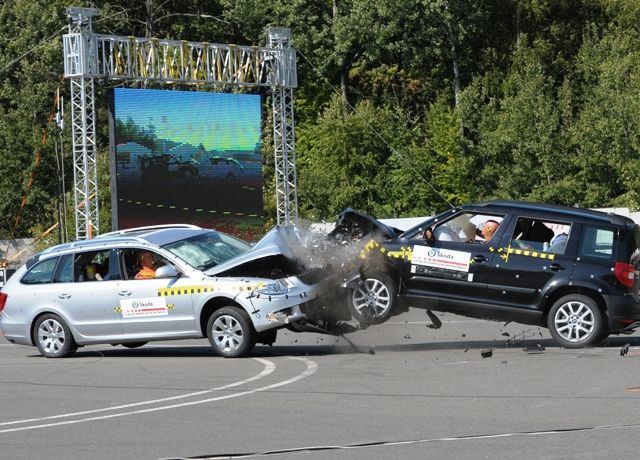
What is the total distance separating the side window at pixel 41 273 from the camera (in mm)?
16797

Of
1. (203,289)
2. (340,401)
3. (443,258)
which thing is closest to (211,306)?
(203,289)

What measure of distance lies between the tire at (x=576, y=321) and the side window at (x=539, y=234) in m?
0.66

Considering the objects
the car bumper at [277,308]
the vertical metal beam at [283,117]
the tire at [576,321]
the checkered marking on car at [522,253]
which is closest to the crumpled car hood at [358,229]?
the car bumper at [277,308]

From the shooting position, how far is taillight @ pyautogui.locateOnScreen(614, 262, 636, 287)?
14625 millimetres

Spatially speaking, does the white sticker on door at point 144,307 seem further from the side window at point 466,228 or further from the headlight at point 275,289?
the side window at point 466,228

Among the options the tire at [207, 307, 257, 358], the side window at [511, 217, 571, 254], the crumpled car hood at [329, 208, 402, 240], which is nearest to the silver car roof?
the tire at [207, 307, 257, 358]

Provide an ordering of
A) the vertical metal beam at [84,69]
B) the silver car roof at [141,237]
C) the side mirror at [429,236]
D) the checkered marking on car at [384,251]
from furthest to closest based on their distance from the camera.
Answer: the vertical metal beam at [84,69], the silver car roof at [141,237], the checkered marking on car at [384,251], the side mirror at [429,236]

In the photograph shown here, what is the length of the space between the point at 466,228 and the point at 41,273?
5.90m

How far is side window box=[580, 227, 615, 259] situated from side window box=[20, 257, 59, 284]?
7.09 metres

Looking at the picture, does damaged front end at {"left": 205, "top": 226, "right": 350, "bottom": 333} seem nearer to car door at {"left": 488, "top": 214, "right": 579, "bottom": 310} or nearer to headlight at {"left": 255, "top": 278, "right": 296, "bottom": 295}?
headlight at {"left": 255, "top": 278, "right": 296, "bottom": 295}

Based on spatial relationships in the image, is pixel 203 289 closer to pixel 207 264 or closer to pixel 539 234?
pixel 207 264

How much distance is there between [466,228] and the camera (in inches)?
607

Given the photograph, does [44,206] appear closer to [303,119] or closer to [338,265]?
[303,119]

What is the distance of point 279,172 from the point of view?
37.4 metres
